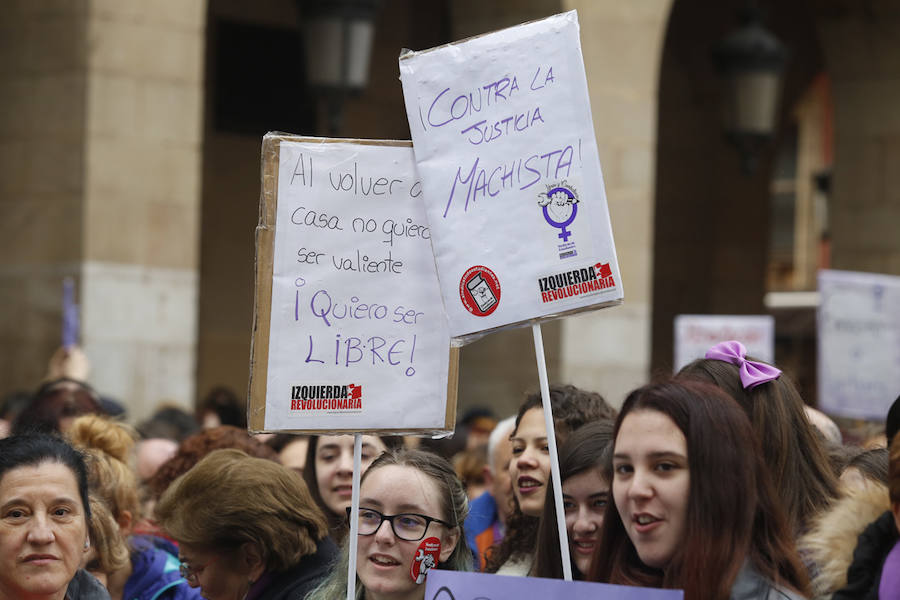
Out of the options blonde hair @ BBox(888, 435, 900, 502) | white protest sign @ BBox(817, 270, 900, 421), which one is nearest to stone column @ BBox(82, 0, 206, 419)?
white protest sign @ BBox(817, 270, 900, 421)

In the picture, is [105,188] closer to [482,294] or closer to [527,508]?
[527,508]

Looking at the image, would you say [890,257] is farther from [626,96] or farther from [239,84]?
[239,84]

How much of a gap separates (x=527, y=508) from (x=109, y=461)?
→ 1.55 metres

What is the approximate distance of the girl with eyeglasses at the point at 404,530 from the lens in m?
4.41

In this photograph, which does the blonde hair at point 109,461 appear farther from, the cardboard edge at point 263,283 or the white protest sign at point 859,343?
the white protest sign at point 859,343

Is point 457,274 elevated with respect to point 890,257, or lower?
lower

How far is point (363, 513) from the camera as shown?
4508 millimetres

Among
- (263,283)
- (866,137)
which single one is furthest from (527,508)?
(866,137)

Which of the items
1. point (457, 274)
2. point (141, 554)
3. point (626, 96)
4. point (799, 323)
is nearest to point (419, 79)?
point (457, 274)

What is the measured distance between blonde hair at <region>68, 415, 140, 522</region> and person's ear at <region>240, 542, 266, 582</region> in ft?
2.81

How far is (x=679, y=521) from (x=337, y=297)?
4.24ft

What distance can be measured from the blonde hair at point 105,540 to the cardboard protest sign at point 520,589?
1760 mm

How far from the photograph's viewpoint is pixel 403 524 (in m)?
4.48

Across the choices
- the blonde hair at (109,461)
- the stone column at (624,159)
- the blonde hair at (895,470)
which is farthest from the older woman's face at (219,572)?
the stone column at (624,159)
